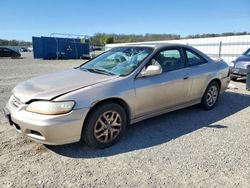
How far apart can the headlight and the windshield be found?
1046 millimetres

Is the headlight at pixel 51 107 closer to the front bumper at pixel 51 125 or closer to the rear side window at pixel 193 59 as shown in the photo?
the front bumper at pixel 51 125

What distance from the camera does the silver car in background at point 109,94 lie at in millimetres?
3016

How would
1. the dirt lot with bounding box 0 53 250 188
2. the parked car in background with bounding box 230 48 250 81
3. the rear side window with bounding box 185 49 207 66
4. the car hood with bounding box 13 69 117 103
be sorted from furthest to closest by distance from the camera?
the parked car in background with bounding box 230 48 250 81 → the rear side window with bounding box 185 49 207 66 → the car hood with bounding box 13 69 117 103 → the dirt lot with bounding box 0 53 250 188

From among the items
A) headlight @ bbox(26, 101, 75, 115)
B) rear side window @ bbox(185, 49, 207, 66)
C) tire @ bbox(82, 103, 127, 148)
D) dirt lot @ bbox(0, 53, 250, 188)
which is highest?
rear side window @ bbox(185, 49, 207, 66)

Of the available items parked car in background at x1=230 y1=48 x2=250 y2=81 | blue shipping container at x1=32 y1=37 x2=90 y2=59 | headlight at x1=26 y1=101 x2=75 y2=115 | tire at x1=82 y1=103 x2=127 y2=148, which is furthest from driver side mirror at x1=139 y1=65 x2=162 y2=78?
blue shipping container at x1=32 y1=37 x2=90 y2=59

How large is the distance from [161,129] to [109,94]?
1351 mm

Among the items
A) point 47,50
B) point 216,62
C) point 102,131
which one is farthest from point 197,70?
point 47,50

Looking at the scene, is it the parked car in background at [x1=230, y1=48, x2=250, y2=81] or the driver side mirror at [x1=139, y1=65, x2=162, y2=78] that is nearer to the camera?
the driver side mirror at [x1=139, y1=65, x2=162, y2=78]

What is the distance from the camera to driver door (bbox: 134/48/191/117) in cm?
375

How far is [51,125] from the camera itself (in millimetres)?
2922

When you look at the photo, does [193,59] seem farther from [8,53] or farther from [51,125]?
[8,53]

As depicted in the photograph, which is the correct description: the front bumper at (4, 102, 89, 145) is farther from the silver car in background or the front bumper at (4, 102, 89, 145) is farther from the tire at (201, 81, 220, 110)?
the tire at (201, 81, 220, 110)

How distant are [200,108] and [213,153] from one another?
2096mm

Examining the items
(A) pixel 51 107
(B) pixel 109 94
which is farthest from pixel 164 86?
(A) pixel 51 107
